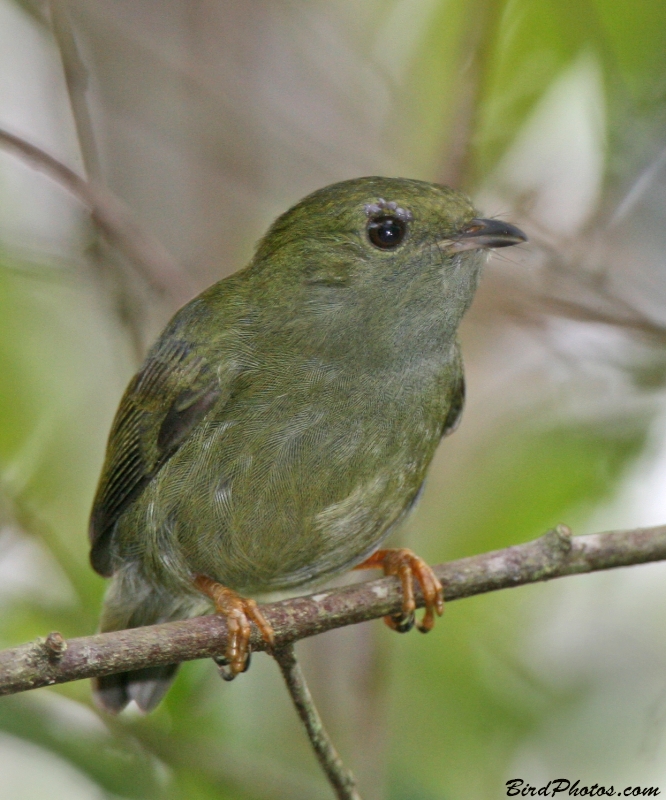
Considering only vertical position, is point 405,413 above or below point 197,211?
below

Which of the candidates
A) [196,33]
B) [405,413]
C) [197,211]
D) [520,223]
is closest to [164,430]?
[405,413]

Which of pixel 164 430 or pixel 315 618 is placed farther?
pixel 164 430

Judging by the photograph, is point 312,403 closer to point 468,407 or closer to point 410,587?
point 410,587

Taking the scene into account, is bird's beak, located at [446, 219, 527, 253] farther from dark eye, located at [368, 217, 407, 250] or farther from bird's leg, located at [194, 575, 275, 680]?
bird's leg, located at [194, 575, 275, 680]

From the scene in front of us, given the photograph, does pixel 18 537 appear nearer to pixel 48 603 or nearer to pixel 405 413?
pixel 48 603

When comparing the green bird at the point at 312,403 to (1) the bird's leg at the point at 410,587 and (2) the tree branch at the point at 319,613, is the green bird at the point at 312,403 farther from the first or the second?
(2) the tree branch at the point at 319,613

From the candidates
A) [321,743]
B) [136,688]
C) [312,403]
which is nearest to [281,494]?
[312,403]
